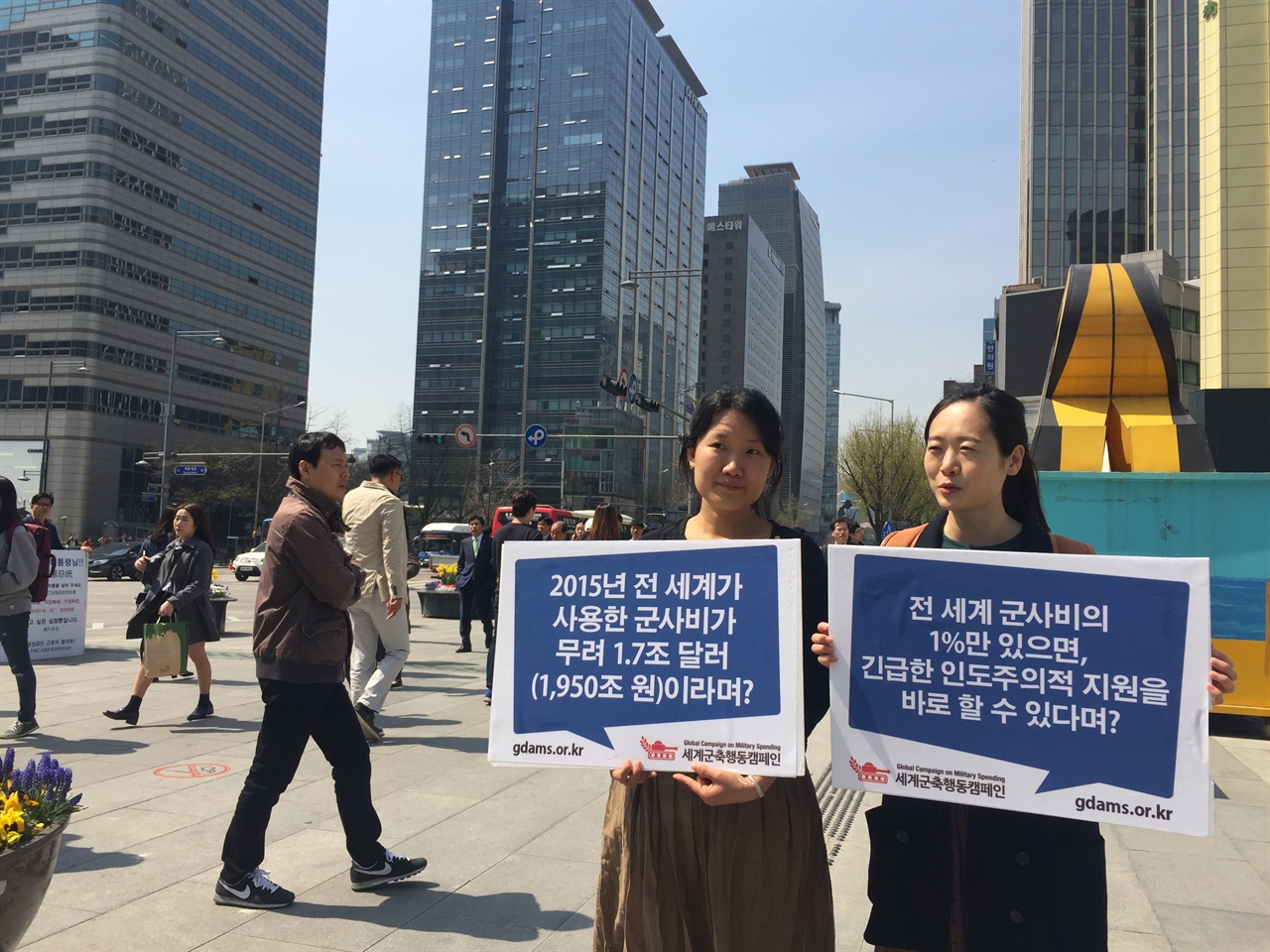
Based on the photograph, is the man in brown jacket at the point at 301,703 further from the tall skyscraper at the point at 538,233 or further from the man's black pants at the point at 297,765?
the tall skyscraper at the point at 538,233

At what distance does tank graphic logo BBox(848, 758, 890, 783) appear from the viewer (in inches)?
86.0

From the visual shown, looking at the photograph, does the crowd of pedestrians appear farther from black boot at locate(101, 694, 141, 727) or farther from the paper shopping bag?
black boot at locate(101, 694, 141, 727)

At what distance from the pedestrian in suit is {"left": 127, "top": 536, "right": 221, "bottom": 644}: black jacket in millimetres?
2991

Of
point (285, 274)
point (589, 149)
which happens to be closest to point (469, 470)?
point (285, 274)

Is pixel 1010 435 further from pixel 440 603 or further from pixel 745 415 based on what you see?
pixel 440 603

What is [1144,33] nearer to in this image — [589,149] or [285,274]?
[589,149]

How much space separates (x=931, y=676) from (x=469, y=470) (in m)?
62.7

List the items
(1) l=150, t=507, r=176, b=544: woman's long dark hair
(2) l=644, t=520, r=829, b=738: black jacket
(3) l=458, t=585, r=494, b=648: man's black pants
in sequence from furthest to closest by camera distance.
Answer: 1. (3) l=458, t=585, r=494, b=648: man's black pants
2. (1) l=150, t=507, r=176, b=544: woman's long dark hair
3. (2) l=644, t=520, r=829, b=738: black jacket

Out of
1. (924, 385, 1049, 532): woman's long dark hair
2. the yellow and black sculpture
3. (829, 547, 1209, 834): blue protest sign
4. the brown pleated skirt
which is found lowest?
the brown pleated skirt

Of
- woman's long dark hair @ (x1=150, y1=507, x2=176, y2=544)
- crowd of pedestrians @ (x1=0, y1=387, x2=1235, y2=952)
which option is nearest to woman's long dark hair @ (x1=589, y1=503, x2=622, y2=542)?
woman's long dark hair @ (x1=150, y1=507, x2=176, y2=544)

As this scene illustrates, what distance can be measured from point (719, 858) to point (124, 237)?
71742 mm

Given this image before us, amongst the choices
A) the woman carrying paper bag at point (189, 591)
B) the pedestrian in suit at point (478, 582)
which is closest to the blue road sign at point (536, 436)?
the pedestrian in suit at point (478, 582)

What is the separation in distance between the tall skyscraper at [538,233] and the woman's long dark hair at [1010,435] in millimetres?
89617

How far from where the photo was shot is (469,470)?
209 ft
